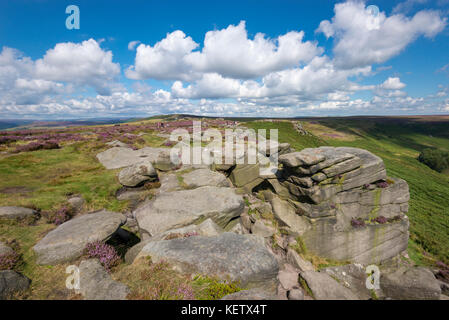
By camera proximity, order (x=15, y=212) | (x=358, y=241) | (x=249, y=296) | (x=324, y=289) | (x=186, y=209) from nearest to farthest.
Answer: (x=249, y=296), (x=324, y=289), (x=15, y=212), (x=186, y=209), (x=358, y=241)

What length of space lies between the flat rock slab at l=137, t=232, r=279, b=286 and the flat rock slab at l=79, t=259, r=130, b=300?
1.53 metres

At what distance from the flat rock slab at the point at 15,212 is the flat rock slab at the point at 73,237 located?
366cm

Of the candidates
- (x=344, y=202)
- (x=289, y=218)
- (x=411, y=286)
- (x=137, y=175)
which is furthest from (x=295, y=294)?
(x=137, y=175)

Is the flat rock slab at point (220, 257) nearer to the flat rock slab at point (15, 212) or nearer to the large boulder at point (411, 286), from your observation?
the flat rock slab at point (15, 212)

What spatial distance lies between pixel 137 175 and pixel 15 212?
8.02 metres

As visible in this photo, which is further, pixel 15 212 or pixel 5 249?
pixel 15 212

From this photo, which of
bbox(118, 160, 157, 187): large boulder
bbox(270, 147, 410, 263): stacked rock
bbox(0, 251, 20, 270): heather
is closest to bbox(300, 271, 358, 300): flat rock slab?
bbox(270, 147, 410, 263): stacked rock

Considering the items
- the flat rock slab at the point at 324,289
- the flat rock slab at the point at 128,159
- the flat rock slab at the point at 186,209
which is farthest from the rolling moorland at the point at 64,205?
the flat rock slab at the point at 324,289

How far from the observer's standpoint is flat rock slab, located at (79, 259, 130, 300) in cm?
621

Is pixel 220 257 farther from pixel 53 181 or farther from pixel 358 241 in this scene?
pixel 358 241

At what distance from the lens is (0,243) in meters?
8.41

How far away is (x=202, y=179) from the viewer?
18641 millimetres

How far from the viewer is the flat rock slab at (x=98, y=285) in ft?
20.4
